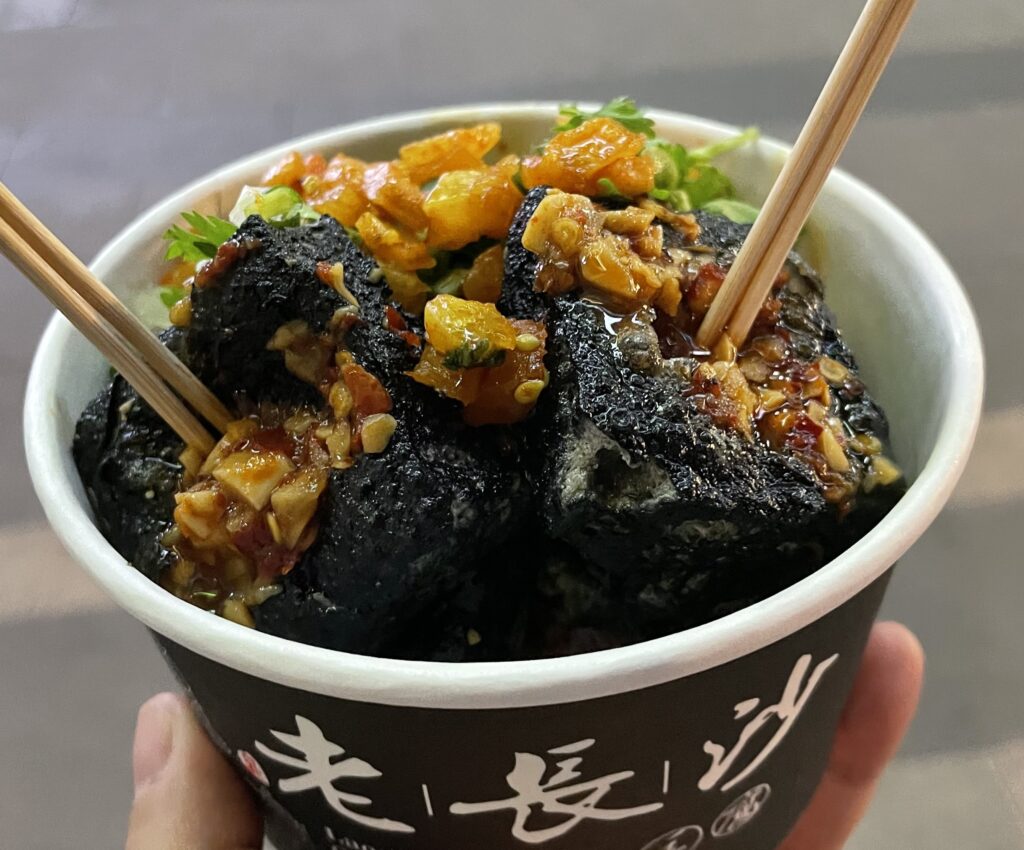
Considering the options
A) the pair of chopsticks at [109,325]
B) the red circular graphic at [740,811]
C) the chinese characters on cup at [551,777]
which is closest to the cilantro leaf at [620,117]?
the pair of chopsticks at [109,325]

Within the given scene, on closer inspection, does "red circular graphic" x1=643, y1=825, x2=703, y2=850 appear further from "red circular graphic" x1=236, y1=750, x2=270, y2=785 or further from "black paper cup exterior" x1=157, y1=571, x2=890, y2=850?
"red circular graphic" x1=236, y1=750, x2=270, y2=785

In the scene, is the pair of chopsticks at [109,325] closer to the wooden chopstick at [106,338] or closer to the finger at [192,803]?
the wooden chopstick at [106,338]

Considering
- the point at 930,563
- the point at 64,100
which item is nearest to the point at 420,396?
the point at 930,563

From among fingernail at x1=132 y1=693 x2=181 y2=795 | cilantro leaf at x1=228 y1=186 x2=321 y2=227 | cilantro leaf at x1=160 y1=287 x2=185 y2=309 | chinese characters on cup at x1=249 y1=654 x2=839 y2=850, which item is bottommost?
fingernail at x1=132 y1=693 x2=181 y2=795

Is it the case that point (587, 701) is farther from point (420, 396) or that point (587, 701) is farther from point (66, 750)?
point (66, 750)

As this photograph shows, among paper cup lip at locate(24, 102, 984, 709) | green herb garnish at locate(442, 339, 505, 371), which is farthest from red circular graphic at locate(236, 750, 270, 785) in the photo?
green herb garnish at locate(442, 339, 505, 371)

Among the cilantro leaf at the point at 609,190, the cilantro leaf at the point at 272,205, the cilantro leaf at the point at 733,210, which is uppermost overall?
the cilantro leaf at the point at 609,190

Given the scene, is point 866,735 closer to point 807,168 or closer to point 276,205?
point 807,168
